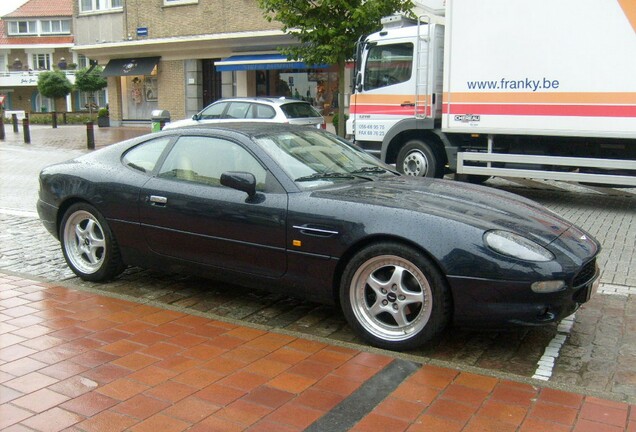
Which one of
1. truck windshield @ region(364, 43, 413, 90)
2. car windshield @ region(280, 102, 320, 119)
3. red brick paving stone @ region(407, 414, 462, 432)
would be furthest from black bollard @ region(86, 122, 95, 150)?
red brick paving stone @ region(407, 414, 462, 432)

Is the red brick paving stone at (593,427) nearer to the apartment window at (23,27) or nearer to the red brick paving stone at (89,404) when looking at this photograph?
the red brick paving stone at (89,404)

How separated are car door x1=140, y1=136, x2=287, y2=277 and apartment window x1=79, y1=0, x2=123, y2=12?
26.1 m

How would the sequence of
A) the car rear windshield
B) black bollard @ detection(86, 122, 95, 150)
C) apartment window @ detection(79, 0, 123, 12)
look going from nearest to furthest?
the car rear windshield
black bollard @ detection(86, 122, 95, 150)
apartment window @ detection(79, 0, 123, 12)

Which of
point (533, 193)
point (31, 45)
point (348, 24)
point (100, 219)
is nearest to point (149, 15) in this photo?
point (348, 24)

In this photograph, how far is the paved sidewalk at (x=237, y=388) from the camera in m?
3.22

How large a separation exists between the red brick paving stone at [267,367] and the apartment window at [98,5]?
27820 millimetres

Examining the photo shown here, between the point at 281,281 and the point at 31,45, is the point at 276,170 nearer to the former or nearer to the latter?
the point at 281,281

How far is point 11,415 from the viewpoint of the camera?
10.7ft

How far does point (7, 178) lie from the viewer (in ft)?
43.6

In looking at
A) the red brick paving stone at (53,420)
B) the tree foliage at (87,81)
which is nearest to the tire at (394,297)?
the red brick paving stone at (53,420)

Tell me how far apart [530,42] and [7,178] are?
10.1 metres

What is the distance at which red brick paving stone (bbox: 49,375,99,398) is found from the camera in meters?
3.52

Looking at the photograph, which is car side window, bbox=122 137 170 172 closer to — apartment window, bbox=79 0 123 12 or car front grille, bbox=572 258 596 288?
car front grille, bbox=572 258 596 288

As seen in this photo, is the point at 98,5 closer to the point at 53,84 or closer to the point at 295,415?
the point at 53,84
